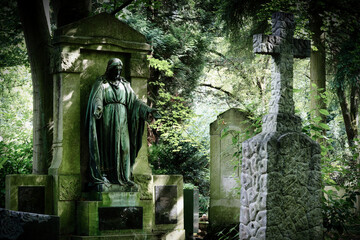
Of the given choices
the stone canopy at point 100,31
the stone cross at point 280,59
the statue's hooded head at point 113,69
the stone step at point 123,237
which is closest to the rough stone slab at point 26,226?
the stone cross at point 280,59

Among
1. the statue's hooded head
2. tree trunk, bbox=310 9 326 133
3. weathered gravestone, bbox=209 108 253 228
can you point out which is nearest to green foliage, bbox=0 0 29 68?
the statue's hooded head

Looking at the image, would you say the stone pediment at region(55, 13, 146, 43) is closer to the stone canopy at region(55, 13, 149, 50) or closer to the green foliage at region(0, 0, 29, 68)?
the stone canopy at region(55, 13, 149, 50)

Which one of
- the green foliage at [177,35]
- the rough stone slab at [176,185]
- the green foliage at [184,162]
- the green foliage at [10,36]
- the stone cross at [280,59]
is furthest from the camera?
the green foliage at [184,162]

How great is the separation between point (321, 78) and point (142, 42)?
4937 millimetres

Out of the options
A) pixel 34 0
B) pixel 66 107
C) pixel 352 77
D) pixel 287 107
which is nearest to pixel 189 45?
pixel 352 77

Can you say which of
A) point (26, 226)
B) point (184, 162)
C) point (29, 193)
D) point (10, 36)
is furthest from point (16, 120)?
point (26, 226)

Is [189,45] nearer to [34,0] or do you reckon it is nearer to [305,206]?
[34,0]

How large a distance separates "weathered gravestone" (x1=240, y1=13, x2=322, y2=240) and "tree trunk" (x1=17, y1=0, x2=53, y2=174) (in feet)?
13.0

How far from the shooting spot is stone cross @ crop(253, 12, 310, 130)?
705cm

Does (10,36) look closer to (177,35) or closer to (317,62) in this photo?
(177,35)

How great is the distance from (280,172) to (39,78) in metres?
4.74

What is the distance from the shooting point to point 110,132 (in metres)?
8.45

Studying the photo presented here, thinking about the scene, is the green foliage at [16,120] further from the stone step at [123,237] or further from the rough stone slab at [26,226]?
the rough stone slab at [26,226]

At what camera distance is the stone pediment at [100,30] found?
860 centimetres
